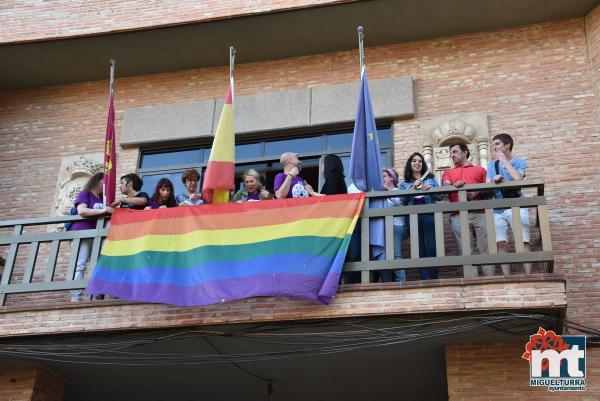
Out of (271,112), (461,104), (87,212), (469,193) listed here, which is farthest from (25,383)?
(461,104)

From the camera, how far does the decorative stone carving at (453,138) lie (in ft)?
35.8

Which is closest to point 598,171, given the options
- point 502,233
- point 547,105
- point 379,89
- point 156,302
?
point 547,105

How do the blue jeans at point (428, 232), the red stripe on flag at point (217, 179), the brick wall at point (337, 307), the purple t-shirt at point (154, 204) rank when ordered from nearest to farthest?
the brick wall at point (337, 307) → the blue jeans at point (428, 232) → the red stripe on flag at point (217, 179) → the purple t-shirt at point (154, 204)

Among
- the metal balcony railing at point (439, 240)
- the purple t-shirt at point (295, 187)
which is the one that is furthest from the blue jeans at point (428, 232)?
the purple t-shirt at point (295, 187)

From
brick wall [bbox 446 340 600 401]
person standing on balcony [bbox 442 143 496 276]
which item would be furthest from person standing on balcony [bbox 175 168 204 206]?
brick wall [bbox 446 340 600 401]

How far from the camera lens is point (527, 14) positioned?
11.6 meters

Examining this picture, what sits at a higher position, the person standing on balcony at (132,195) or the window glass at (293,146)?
the window glass at (293,146)

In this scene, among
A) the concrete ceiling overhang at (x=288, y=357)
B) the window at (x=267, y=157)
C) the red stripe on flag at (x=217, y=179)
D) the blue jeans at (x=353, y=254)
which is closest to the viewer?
the concrete ceiling overhang at (x=288, y=357)

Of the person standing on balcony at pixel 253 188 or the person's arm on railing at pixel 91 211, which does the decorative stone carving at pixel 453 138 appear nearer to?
the person standing on balcony at pixel 253 188

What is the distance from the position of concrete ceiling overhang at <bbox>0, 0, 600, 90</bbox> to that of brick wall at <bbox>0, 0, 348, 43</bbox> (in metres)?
0.12

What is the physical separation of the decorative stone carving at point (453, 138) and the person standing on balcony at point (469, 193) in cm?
136

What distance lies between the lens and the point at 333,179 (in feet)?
31.2

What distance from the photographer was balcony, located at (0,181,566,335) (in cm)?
821

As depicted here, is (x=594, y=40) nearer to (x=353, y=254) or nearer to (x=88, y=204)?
(x=353, y=254)
